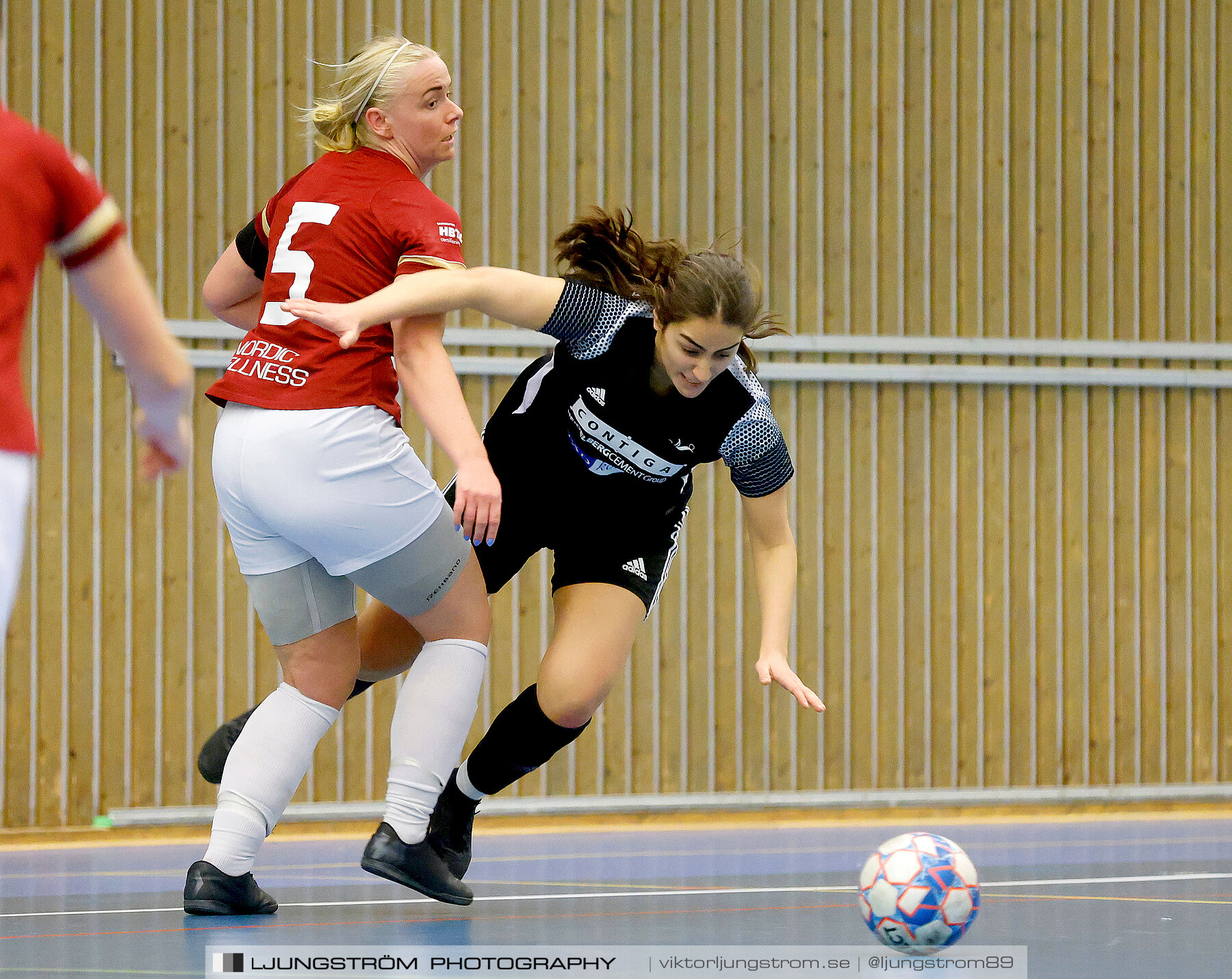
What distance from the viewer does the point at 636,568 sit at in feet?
11.5

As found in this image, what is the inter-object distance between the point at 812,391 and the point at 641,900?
12.5ft

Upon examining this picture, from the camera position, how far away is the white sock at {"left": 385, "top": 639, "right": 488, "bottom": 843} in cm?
293

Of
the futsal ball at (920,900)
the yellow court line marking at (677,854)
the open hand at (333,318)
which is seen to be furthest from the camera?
the yellow court line marking at (677,854)

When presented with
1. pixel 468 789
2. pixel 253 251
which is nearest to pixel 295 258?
pixel 253 251

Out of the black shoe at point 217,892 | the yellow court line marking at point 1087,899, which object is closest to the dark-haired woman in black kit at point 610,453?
the black shoe at point 217,892

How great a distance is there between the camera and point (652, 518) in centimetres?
358

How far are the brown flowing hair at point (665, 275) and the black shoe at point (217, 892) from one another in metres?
1.43

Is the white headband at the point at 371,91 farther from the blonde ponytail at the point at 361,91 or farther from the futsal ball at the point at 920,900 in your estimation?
the futsal ball at the point at 920,900

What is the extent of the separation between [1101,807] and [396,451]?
16.9ft

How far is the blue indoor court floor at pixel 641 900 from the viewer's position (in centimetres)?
278

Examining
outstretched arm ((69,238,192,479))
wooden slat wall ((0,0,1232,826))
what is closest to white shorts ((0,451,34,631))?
outstretched arm ((69,238,192,479))

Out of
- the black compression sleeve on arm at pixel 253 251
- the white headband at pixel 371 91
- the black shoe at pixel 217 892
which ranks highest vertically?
the white headband at pixel 371 91

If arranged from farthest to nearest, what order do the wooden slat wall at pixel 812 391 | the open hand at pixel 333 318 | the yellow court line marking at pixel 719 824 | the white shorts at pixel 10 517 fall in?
the wooden slat wall at pixel 812 391, the yellow court line marking at pixel 719 824, the open hand at pixel 333 318, the white shorts at pixel 10 517

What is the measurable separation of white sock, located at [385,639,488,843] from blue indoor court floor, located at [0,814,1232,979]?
0.77ft
